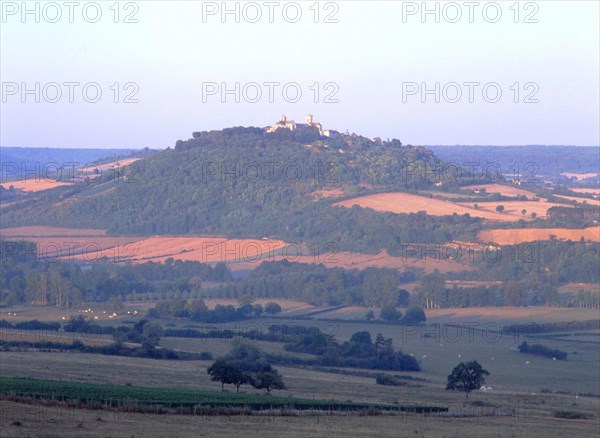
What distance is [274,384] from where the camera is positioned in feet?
117

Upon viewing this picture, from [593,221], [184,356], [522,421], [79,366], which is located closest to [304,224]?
[593,221]

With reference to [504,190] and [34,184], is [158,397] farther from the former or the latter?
[34,184]

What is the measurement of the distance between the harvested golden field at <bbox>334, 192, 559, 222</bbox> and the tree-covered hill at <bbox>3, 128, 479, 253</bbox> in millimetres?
2016

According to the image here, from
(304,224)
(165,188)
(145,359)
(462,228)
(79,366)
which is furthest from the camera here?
(165,188)

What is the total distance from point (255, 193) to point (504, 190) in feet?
76.6

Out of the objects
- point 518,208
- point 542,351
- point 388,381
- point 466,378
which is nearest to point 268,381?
point 388,381

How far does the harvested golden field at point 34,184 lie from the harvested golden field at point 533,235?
4753 cm

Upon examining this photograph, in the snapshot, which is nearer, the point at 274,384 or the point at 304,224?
the point at 274,384

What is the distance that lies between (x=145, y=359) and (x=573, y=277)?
1739 inches

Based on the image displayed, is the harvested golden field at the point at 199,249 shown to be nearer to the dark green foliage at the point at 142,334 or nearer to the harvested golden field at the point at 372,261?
the harvested golden field at the point at 372,261

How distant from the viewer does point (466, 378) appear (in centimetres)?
3931

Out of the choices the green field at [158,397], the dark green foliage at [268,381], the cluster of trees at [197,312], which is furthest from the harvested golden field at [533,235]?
the green field at [158,397]

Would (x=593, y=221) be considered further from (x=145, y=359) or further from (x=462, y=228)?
(x=145, y=359)

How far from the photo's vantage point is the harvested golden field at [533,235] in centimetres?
8656
